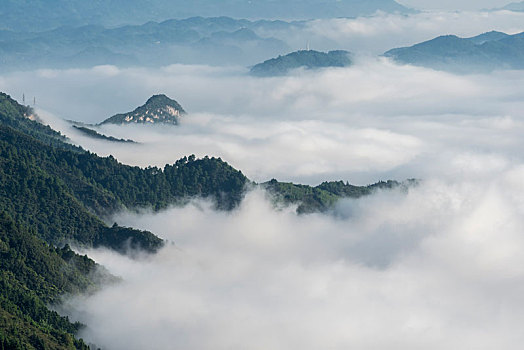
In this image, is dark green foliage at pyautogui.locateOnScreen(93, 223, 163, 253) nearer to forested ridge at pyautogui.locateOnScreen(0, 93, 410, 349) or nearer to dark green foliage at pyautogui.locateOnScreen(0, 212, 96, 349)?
forested ridge at pyautogui.locateOnScreen(0, 93, 410, 349)

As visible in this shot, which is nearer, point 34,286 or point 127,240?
point 34,286

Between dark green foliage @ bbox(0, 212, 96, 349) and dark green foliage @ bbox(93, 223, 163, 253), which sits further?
dark green foliage @ bbox(93, 223, 163, 253)

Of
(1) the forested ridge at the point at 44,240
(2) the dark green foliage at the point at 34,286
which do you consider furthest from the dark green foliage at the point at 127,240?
(2) the dark green foliage at the point at 34,286

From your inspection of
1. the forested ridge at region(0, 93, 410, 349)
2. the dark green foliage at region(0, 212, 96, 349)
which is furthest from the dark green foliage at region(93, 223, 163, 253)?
the dark green foliage at region(0, 212, 96, 349)

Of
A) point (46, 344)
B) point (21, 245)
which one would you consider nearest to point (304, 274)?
point (21, 245)

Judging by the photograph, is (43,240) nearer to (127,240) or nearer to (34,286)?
(127,240)

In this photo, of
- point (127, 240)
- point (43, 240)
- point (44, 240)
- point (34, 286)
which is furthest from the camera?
point (127, 240)

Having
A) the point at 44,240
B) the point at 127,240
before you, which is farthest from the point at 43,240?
the point at 127,240

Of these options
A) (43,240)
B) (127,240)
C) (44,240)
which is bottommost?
(43,240)

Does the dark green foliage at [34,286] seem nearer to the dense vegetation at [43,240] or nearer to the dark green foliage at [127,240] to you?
the dense vegetation at [43,240]

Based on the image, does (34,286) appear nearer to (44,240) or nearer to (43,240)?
(43,240)

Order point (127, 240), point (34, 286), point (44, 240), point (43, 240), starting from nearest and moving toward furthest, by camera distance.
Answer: point (34, 286) → point (43, 240) → point (44, 240) → point (127, 240)

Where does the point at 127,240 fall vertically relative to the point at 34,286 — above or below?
above
